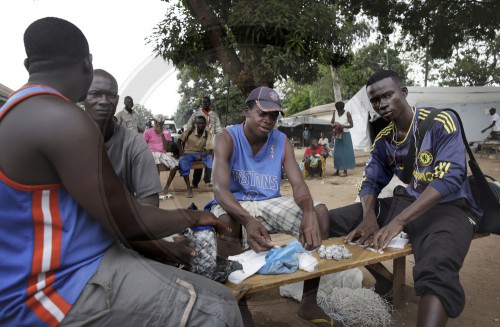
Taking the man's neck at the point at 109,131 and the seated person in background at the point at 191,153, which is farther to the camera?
the seated person in background at the point at 191,153

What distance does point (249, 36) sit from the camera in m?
2.37

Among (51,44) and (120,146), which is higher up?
(51,44)

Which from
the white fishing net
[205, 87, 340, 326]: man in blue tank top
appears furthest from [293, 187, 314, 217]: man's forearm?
the white fishing net

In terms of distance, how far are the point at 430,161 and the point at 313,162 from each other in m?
6.03

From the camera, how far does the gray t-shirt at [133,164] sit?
198 cm

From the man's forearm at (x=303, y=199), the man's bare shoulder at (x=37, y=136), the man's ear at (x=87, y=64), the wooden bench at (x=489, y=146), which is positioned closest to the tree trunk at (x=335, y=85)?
the man's forearm at (x=303, y=199)

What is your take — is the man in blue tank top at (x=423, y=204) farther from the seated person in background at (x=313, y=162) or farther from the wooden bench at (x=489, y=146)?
the wooden bench at (x=489, y=146)

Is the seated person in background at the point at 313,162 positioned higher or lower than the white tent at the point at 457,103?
lower

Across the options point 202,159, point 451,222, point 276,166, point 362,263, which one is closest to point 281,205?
point 276,166

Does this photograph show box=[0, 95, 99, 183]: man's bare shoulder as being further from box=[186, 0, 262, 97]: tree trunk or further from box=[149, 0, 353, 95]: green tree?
box=[186, 0, 262, 97]: tree trunk

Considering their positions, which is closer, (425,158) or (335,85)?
(425,158)

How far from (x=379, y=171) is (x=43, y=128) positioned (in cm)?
211

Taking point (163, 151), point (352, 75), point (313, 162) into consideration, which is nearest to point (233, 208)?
point (352, 75)

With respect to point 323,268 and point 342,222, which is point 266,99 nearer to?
point 342,222
